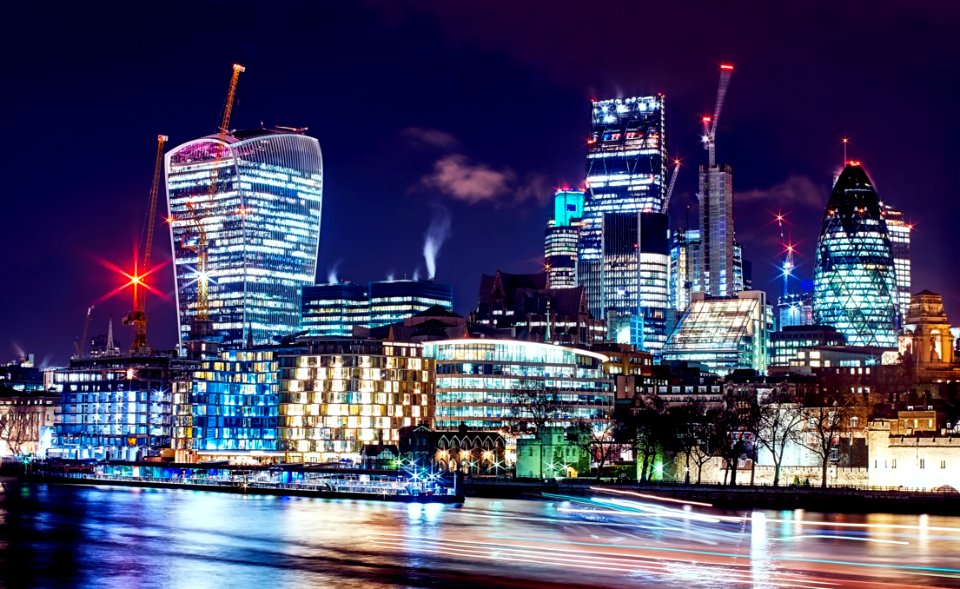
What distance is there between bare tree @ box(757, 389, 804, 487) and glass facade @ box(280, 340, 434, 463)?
51180 mm

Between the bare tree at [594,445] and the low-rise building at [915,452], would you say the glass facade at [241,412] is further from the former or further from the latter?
the low-rise building at [915,452]

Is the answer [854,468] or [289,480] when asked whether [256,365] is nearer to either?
[289,480]

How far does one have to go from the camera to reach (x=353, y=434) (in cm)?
18612

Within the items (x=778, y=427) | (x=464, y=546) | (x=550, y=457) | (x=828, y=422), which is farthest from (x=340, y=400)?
(x=464, y=546)

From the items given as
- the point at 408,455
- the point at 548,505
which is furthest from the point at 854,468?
the point at 408,455

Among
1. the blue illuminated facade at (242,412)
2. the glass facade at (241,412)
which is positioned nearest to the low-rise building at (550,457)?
the blue illuminated facade at (242,412)

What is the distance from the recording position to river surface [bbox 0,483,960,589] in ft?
241

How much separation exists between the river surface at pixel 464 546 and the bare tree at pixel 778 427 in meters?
28.4

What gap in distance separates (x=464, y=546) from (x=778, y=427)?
80.6 metres

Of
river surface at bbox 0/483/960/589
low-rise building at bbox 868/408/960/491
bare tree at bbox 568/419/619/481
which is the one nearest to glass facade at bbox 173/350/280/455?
bare tree at bbox 568/419/619/481

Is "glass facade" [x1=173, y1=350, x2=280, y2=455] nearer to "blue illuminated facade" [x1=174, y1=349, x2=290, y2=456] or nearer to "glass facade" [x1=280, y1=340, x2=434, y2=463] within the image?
"blue illuminated facade" [x1=174, y1=349, x2=290, y2=456]

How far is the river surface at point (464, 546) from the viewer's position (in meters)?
73.6

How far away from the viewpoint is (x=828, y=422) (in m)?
157

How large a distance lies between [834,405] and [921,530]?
190 feet
